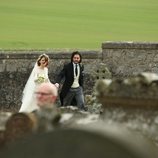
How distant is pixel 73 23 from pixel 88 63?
11467 millimetres

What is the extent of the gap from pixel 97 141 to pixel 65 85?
14.2 metres

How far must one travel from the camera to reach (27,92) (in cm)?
1552

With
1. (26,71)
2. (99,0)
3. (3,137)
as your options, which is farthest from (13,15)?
(3,137)

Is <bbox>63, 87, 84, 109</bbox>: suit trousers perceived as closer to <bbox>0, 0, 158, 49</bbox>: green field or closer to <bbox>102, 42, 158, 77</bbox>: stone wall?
<bbox>102, 42, 158, 77</bbox>: stone wall

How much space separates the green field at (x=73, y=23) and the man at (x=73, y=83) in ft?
27.8

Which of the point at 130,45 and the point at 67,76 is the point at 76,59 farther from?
the point at 130,45

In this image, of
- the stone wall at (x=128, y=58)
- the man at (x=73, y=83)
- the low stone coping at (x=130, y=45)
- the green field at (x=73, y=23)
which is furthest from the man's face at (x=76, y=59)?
the green field at (x=73, y=23)

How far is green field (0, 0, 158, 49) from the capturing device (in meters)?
28.8

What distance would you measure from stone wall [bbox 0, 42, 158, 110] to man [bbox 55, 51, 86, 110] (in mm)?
2654

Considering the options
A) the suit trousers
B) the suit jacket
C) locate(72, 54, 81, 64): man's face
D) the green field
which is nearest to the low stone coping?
the suit jacket

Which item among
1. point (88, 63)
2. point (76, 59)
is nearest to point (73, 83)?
point (76, 59)

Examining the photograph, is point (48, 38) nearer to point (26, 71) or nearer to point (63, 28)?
point (63, 28)

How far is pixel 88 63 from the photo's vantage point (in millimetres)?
21562

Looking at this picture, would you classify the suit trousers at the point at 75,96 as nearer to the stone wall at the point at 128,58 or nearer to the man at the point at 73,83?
the man at the point at 73,83
